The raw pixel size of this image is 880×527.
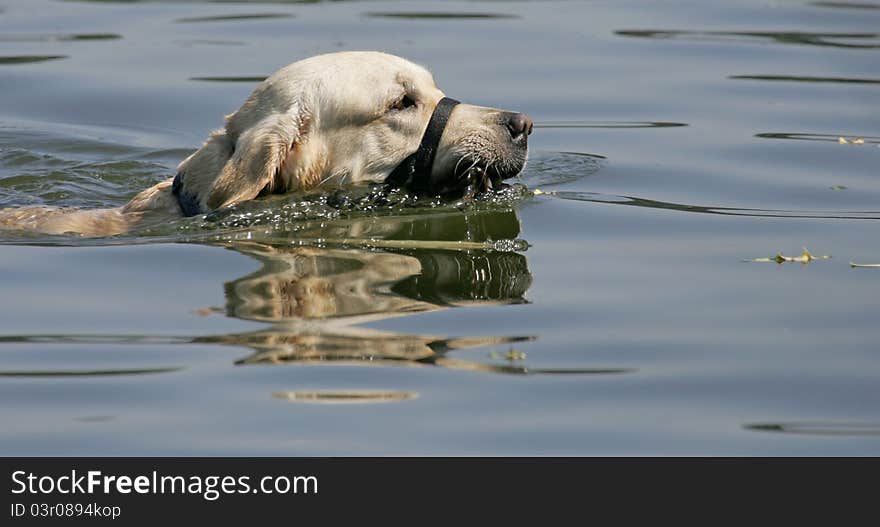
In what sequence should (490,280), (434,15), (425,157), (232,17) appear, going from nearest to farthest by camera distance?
(490,280)
(425,157)
(434,15)
(232,17)

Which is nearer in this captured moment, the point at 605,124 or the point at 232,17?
the point at 605,124

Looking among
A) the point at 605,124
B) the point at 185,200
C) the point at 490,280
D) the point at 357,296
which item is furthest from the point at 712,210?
the point at 185,200

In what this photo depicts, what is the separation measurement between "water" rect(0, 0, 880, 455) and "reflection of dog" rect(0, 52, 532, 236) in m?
0.19

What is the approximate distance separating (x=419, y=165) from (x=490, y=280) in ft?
4.40

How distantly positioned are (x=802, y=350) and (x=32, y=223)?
14.2ft

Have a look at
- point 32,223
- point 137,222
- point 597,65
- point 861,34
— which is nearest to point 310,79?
point 137,222

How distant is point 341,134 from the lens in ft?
25.7

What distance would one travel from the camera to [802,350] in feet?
19.2

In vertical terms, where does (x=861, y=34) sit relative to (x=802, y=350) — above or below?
above

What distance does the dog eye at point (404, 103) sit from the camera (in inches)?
309

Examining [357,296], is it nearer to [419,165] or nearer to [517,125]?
[419,165]

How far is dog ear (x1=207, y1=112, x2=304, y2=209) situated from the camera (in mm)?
7527
